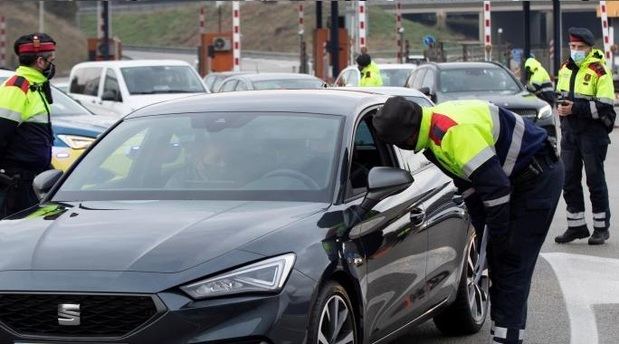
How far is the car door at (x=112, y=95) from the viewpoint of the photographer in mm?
21814

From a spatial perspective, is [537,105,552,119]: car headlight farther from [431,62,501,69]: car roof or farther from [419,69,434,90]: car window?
[419,69,434,90]: car window

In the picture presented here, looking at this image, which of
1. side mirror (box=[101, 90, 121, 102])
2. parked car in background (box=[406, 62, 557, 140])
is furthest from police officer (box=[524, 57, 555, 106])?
side mirror (box=[101, 90, 121, 102])

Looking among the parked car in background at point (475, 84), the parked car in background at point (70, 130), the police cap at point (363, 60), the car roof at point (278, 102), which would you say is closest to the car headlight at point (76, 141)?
the parked car in background at point (70, 130)


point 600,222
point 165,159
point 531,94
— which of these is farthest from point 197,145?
point 531,94

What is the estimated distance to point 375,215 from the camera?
6.43 m

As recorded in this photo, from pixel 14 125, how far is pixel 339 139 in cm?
314

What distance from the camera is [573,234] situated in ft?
39.4

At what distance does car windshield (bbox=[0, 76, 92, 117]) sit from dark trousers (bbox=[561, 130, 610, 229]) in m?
5.10

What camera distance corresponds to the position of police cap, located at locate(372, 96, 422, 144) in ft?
20.0

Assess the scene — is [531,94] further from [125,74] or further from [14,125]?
[14,125]

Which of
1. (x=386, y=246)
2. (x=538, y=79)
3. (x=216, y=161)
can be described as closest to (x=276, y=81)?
A: (x=538, y=79)

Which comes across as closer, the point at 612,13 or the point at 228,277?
the point at 228,277

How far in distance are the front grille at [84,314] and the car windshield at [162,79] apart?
17.1 meters

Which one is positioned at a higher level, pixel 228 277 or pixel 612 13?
pixel 612 13
